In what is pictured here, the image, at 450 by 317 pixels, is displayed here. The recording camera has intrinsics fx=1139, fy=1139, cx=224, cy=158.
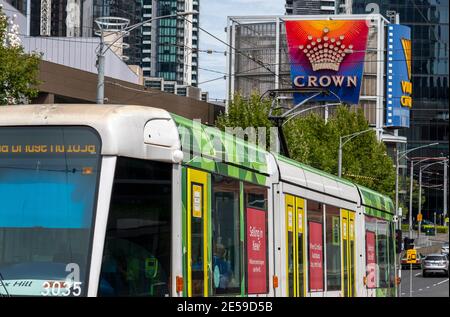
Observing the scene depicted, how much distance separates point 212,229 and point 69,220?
2.36 m

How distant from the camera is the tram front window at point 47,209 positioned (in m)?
9.47

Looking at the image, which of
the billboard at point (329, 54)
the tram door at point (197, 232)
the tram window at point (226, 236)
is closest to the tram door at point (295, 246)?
the tram window at point (226, 236)

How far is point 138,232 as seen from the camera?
9961mm

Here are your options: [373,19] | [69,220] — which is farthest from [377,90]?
[69,220]

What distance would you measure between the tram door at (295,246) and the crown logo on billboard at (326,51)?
85.6 m

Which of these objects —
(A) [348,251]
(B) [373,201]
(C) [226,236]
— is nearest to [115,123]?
(C) [226,236]

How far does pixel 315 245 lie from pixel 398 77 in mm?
90787

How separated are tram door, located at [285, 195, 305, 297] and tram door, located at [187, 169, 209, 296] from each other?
11.9 feet

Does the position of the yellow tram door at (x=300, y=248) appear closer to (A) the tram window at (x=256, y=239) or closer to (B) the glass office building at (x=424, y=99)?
(A) the tram window at (x=256, y=239)

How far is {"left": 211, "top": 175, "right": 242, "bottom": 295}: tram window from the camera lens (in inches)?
462

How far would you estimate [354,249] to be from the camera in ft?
64.7

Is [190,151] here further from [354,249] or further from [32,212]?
[354,249]

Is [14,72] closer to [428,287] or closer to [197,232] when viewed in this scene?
[197,232]

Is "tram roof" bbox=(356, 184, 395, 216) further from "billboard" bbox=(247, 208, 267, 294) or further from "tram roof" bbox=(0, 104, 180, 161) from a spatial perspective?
"tram roof" bbox=(0, 104, 180, 161)
